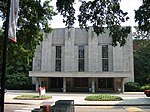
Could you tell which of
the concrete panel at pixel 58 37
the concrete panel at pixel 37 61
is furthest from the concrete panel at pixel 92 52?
the concrete panel at pixel 37 61

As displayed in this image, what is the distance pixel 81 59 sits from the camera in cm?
4597

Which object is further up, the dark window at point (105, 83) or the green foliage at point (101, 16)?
the green foliage at point (101, 16)

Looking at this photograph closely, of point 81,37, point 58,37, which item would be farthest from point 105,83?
point 58,37

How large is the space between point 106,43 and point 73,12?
33.6 metres

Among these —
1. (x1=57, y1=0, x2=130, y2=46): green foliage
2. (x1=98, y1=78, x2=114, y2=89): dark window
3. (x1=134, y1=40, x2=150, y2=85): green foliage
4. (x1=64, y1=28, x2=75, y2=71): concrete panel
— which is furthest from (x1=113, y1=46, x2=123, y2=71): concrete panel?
(x1=57, y1=0, x2=130, y2=46): green foliage

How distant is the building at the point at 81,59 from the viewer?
44.8m

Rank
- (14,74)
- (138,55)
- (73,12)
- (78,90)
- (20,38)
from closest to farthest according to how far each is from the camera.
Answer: (73,12), (20,38), (78,90), (14,74), (138,55)

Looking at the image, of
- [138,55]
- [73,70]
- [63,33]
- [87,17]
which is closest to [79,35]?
[63,33]

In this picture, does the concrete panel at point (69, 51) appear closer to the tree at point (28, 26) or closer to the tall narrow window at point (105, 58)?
the tall narrow window at point (105, 58)

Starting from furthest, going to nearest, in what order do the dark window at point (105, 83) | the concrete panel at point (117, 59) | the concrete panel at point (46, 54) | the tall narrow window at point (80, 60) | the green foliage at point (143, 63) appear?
the green foliage at point (143, 63), the concrete panel at point (46, 54), the tall narrow window at point (80, 60), the dark window at point (105, 83), the concrete panel at point (117, 59)

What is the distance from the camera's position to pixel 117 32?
12852mm

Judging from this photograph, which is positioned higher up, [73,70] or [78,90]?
[73,70]

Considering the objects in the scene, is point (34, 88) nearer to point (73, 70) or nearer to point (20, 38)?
point (73, 70)

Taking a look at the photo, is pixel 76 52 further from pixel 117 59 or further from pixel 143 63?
pixel 143 63
